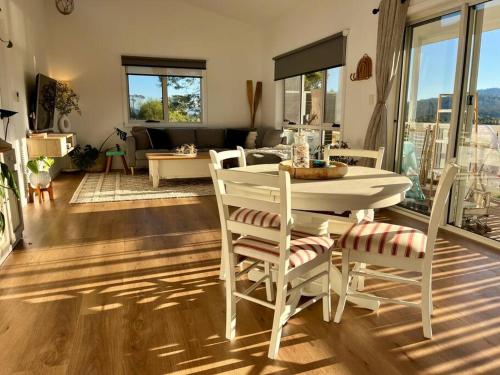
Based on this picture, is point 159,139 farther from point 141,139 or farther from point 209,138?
point 209,138

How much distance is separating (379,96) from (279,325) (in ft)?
11.0

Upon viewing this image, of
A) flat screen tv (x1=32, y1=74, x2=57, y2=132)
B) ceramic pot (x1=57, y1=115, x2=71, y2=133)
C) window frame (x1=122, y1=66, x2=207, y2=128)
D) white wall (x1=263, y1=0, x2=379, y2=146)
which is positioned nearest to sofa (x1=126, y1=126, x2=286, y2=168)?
window frame (x1=122, y1=66, x2=207, y2=128)

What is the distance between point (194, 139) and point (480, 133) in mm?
5028

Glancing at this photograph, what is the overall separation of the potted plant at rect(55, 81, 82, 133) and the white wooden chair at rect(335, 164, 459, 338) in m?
5.99

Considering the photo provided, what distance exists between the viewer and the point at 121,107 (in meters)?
7.39

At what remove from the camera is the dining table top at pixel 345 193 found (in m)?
1.69

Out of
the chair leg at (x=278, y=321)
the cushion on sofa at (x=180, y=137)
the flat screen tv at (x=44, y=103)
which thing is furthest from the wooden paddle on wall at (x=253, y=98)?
the chair leg at (x=278, y=321)

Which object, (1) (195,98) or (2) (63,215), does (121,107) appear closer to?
(1) (195,98)

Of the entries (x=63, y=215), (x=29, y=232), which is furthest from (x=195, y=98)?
(x=29, y=232)

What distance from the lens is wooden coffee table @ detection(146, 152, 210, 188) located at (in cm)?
552

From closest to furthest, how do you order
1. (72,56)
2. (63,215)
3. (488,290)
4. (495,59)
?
1. (488,290)
2. (495,59)
3. (63,215)
4. (72,56)

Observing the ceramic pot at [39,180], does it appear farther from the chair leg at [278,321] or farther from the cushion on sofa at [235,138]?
the chair leg at [278,321]

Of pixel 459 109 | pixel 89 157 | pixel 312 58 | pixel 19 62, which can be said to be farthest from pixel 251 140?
pixel 459 109

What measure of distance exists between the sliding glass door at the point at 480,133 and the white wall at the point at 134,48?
529 cm
